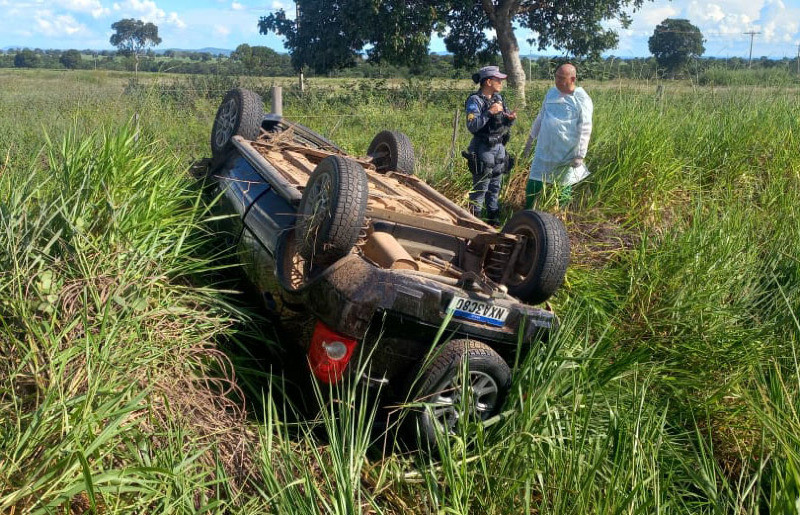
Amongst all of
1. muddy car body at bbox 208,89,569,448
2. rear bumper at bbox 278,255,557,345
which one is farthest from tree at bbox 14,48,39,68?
rear bumper at bbox 278,255,557,345

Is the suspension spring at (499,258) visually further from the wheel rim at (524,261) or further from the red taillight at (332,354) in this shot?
the red taillight at (332,354)

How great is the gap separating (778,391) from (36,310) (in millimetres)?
3518

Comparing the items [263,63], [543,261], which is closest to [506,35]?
[263,63]

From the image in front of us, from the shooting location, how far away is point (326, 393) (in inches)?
143

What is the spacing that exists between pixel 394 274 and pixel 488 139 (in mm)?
3745

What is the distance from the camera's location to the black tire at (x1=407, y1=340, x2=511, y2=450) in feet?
11.4

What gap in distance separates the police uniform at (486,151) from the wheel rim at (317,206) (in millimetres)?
3007

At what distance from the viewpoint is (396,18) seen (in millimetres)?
20094

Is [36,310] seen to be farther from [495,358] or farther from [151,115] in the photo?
[151,115]

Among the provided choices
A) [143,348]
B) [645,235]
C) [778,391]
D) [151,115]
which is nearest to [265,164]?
[143,348]

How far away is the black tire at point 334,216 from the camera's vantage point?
371 centimetres

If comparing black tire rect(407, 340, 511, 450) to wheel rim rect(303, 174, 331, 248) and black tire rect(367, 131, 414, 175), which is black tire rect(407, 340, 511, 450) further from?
black tire rect(367, 131, 414, 175)

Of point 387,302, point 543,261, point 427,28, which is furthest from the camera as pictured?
point 427,28

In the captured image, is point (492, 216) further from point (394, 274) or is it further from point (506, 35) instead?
point (506, 35)
